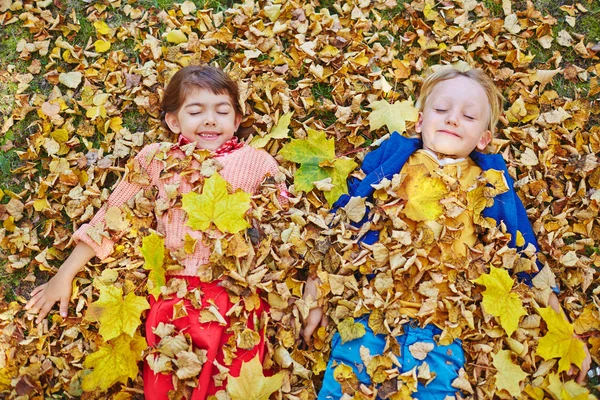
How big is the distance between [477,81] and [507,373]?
1.68m

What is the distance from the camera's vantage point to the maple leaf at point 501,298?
2.92 meters

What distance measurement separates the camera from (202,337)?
292 centimetres

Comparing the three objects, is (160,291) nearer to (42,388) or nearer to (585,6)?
(42,388)

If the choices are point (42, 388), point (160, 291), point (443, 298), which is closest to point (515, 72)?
point (443, 298)

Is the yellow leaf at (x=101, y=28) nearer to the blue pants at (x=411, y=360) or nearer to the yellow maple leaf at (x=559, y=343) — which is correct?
the blue pants at (x=411, y=360)

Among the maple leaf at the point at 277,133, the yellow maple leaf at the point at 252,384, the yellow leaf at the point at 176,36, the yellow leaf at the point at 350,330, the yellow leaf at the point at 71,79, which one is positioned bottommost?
the yellow maple leaf at the point at 252,384

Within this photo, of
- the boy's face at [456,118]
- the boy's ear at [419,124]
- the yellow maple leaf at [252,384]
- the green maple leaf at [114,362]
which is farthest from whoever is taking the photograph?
the boy's ear at [419,124]

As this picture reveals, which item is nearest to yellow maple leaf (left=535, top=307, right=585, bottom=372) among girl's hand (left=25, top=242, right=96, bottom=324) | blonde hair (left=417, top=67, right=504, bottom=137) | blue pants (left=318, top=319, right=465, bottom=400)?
blue pants (left=318, top=319, right=465, bottom=400)

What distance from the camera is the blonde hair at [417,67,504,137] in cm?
339

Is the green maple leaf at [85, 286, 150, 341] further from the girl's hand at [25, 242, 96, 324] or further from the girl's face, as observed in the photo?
the girl's face

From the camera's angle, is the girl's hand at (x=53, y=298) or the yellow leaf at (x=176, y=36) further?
the yellow leaf at (x=176, y=36)

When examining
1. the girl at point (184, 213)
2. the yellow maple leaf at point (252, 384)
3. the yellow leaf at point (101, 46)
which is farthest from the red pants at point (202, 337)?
the yellow leaf at point (101, 46)

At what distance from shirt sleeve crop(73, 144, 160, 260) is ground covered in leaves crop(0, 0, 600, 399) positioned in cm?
9

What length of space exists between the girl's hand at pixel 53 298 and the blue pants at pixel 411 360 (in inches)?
61.5
